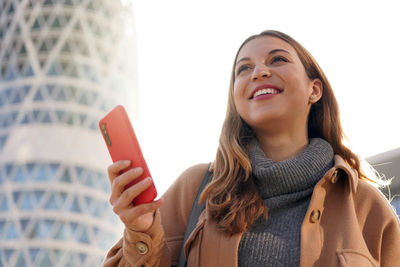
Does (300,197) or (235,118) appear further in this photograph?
(235,118)

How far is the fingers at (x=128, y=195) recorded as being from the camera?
217 centimetres

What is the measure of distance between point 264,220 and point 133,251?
71cm

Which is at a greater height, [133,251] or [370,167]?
[370,167]

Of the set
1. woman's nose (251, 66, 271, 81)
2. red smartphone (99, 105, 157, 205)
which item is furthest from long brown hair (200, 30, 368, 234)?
red smartphone (99, 105, 157, 205)

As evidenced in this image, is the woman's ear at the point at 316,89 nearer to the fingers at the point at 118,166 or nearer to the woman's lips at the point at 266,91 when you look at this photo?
the woman's lips at the point at 266,91

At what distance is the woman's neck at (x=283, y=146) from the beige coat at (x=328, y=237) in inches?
14.3

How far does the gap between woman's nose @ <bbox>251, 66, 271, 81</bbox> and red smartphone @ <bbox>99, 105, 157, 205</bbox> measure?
0.92m

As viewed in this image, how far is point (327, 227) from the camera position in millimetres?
2459

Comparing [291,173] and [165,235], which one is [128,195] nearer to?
[165,235]

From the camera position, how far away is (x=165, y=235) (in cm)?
281

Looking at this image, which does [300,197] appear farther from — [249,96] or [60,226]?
[60,226]

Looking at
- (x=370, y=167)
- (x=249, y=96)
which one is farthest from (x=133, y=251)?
(x=370, y=167)

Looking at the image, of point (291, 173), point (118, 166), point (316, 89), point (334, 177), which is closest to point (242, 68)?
point (316, 89)

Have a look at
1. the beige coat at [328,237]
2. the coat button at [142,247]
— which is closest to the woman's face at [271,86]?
the beige coat at [328,237]
